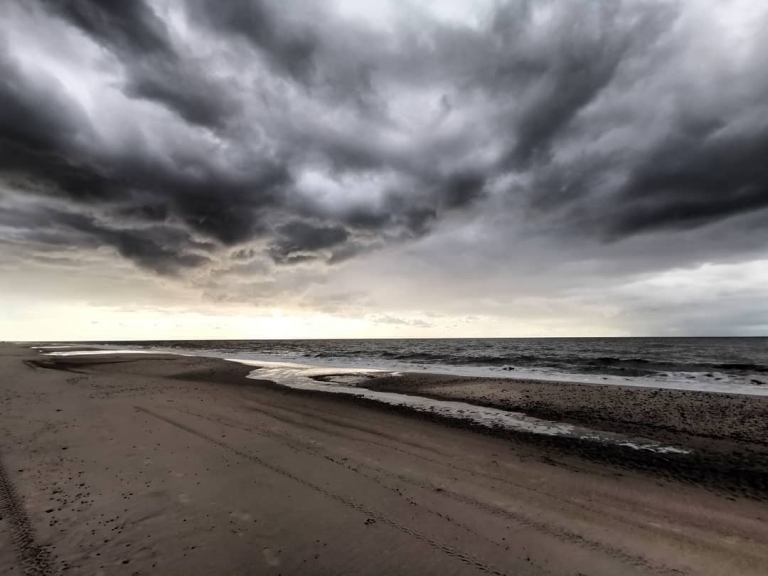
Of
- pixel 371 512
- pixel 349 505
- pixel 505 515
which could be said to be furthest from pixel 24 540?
pixel 505 515

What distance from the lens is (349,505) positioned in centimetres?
725

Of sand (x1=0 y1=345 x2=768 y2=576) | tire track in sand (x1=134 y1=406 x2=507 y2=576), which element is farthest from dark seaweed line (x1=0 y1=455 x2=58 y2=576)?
tire track in sand (x1=134 y1=406 x2=507 y2=576)

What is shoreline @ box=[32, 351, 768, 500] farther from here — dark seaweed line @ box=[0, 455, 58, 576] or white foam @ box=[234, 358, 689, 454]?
dark seaweed line @ box=[0, 455, 58, 576]

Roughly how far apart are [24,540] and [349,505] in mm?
5399

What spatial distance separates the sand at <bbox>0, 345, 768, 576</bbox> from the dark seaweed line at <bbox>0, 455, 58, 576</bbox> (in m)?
0.03

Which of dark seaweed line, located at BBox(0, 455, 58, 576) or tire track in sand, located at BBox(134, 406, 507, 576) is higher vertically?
dark seaweed line, located at BBox(0, 455, 58, 576)

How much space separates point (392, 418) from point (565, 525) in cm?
920

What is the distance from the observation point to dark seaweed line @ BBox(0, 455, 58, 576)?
513 centimetres

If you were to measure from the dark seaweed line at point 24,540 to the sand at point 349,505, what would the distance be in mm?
33

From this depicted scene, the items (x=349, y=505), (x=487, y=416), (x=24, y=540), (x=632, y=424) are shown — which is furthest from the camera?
(x=487, y=416)

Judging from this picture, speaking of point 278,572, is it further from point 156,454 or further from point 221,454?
point 156,454

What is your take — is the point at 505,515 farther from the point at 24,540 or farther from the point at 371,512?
the point at 24,540

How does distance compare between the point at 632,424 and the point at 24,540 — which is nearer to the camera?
the point at 24,540

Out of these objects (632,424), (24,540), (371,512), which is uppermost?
(24,540)
